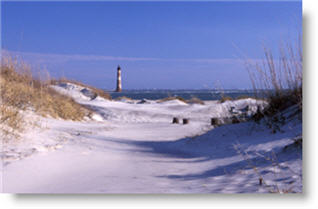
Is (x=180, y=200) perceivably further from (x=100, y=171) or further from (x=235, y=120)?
(x=235, y=120)

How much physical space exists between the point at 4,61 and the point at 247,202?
4785mm

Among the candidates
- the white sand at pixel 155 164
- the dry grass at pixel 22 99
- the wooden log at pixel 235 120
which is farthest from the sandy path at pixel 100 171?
the wooden log at pixel 235 120

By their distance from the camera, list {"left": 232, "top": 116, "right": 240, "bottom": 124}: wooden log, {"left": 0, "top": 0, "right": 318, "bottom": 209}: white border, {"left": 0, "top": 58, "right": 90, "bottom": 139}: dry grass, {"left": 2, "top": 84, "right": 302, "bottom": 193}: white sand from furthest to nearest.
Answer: {"left": 232, "top": 116, "right": 240, "bottom": 124}: wooden log < {"left": 0, "top": 58, "right": 90, "bottom": 139}: dry grass < {"left": 2, "top": 84, "right": 302, "bottom": 193}: white sand < {"left": 0, "top": 0, "right": 318, "bottom": 209}: white border

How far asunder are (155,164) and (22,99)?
8.24 feet

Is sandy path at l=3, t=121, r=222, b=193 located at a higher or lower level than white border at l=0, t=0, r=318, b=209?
higher

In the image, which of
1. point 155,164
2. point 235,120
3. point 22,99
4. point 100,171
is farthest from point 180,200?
point 22,99

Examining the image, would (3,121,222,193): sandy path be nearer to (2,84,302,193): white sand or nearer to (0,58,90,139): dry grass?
(2,84,302,193): white sand

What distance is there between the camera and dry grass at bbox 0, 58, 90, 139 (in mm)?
3240

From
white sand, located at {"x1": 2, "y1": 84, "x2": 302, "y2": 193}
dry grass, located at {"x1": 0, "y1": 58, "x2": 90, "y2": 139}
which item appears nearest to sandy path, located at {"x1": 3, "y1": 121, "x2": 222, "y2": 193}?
white sand, located at {"x1": 2, "y1": 84, "x2": 302, "y2": 193}

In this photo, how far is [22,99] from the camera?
Result: 4367 millimetres

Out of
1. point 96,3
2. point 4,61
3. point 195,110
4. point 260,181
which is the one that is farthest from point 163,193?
point 195,110

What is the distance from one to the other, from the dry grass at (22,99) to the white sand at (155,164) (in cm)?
25

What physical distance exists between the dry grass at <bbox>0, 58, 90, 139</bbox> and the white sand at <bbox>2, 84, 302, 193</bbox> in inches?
9.7

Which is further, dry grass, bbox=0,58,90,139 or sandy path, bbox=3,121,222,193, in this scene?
dry grass, bbox=0,58,90,139
